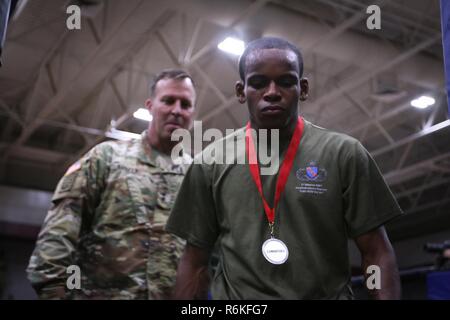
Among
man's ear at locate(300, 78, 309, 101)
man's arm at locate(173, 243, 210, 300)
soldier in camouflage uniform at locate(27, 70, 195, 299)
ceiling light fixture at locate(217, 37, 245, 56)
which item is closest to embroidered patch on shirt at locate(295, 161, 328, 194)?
man's ear at locate(300, 78, 309, 101)

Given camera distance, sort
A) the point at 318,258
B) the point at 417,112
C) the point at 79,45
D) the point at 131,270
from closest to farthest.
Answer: the point at 318,258 → the point at 131,270 → the point at 79,45 → the point at 417,112

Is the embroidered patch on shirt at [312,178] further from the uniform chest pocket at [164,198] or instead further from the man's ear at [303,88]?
the uniform chest pocket at [164,198]

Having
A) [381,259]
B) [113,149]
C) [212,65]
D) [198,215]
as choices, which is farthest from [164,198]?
[212,65]

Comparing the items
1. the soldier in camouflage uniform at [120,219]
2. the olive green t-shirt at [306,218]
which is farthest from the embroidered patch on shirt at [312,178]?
the soldier in camouflage uniform at [120,219]

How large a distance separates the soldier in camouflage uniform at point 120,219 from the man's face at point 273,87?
1094mm

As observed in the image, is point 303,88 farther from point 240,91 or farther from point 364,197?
point 364,197

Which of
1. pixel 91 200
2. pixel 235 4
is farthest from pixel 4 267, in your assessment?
pixel 91 200

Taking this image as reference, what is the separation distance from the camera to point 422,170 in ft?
37.0

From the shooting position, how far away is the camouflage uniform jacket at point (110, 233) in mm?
2129

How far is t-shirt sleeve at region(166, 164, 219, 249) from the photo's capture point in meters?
1.43

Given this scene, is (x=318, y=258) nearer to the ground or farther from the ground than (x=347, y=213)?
nearer to the ground

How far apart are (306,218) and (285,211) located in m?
0.05
